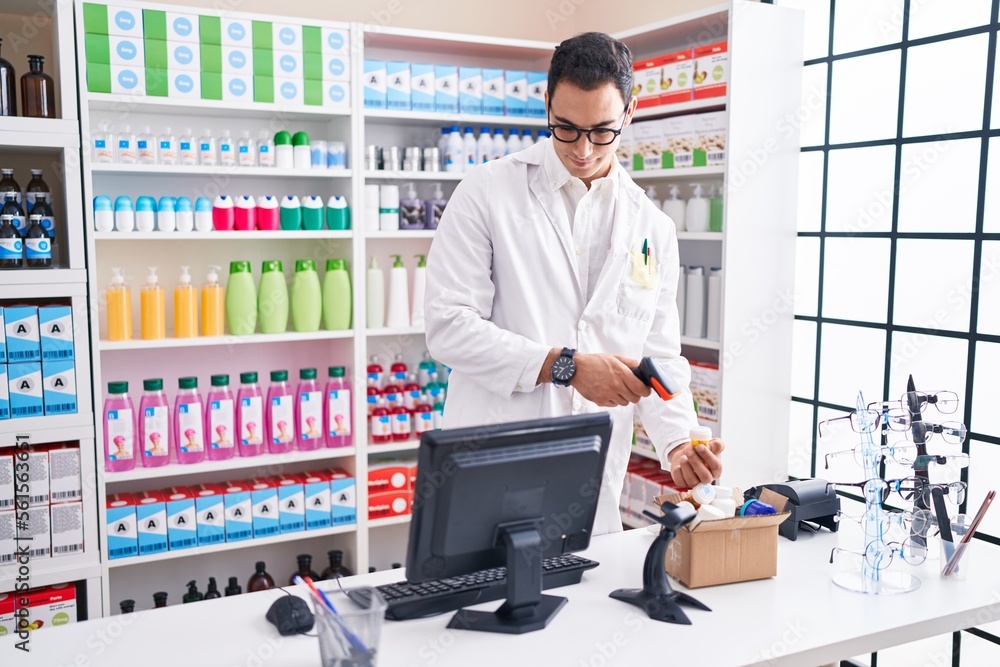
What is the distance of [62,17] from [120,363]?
1.30 metres

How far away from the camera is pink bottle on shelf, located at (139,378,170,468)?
10.5ft

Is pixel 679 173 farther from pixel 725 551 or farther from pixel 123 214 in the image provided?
pixel 123 214

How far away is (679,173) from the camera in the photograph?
3.35 metres

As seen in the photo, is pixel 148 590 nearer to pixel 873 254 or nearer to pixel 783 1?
pixel 873 254

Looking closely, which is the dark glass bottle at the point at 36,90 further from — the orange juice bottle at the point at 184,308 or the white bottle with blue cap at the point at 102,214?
the orange juice bottle at the point at 184,308

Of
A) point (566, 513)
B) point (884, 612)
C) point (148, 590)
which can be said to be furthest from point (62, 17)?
point (884, 612)

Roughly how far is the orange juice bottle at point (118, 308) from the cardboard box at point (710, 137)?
2185mm

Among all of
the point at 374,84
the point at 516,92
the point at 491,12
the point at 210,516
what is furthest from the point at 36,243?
the point at 491,12

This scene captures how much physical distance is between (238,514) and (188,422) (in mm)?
419

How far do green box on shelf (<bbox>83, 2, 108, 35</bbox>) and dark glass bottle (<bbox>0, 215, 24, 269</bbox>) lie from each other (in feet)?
2.31

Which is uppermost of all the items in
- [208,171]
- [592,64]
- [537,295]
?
[592,64]

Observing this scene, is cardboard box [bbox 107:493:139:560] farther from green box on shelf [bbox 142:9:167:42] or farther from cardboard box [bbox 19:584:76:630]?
green box on shelf [bbox 142:9:167:42]

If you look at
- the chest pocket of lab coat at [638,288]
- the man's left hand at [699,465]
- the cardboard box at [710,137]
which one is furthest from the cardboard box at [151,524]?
the cardboard box at [710,137]

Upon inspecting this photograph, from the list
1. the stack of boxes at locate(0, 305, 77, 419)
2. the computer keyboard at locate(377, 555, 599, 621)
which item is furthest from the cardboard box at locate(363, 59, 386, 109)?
the computer keyboard at locate(377, 555, 599, 621)
